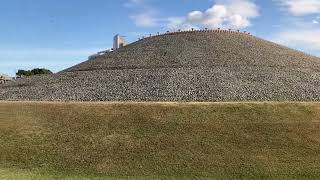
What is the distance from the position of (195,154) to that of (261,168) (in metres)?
3.70

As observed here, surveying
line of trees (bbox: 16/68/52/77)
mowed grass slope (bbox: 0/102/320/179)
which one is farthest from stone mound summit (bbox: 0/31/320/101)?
line of trees (bbox: 16/68/52/77)

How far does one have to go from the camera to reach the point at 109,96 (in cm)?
4388

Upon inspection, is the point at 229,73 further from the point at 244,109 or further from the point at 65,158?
the point at 65,158

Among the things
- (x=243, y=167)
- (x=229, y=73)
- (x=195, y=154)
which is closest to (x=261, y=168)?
(x=243, y=167)

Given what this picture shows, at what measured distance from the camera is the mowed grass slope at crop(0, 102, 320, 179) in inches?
1037

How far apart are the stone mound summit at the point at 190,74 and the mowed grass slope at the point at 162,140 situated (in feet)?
20.9

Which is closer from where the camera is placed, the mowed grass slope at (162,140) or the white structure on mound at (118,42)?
the mowed grass slope at (162,140)

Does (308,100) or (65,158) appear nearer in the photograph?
(65,158)

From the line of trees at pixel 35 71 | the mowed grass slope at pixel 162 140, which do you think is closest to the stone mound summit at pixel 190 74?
the mowed grass slope at pixel 162 140

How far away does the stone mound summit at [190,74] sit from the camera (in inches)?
1731

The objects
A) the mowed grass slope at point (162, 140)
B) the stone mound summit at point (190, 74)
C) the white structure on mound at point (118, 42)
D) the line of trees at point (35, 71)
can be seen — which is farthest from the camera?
the line of trees at point (35, 71)

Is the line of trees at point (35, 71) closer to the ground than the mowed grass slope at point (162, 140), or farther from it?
farther from it

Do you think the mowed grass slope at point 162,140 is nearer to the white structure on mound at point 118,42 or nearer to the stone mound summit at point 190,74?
the stone mound summit at point 190,74

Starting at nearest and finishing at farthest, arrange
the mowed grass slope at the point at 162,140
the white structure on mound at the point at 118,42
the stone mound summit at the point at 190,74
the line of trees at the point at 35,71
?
the mowed grass slope at the point at 162,140 < the stone mound summit at the point at 190,74 < the white structure on mound at the point at 118,42 < the line of trees at the point at 35,71
